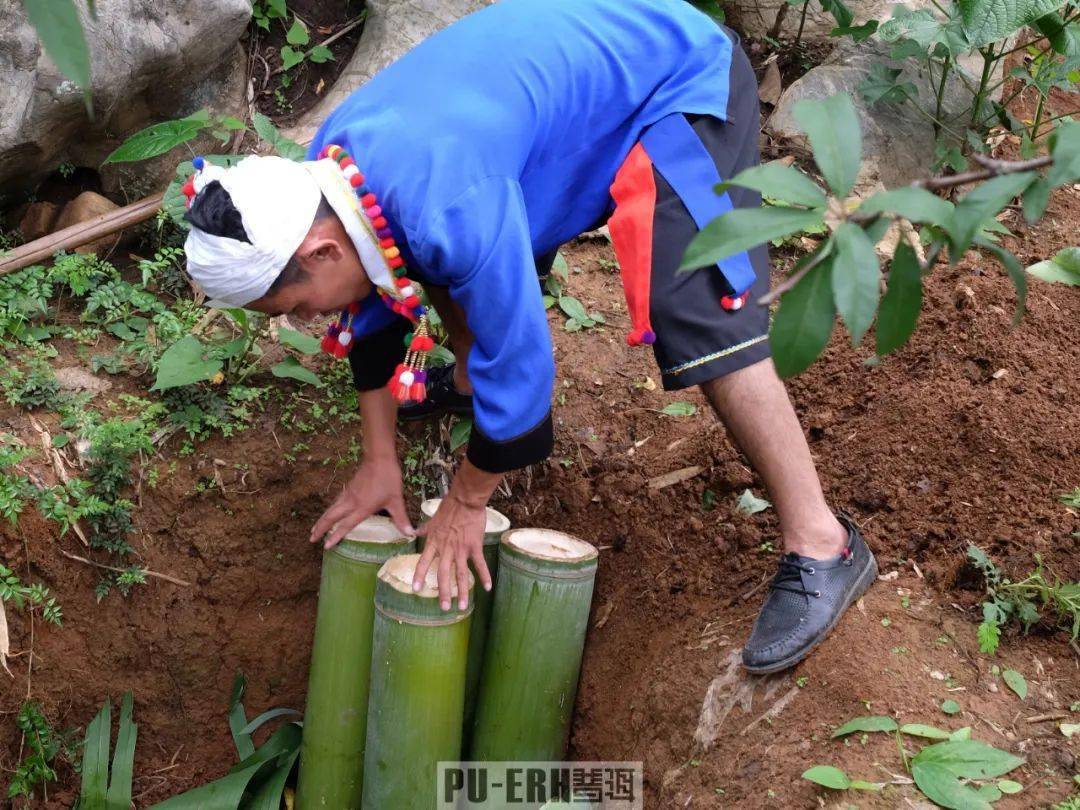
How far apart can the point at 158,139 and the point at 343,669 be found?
5.25 ft

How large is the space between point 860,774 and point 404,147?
1453 millimetres

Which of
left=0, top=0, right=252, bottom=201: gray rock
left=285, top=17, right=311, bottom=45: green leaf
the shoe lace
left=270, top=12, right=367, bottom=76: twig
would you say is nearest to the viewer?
the shoe lace

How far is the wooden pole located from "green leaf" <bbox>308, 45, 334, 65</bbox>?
36.4 inches

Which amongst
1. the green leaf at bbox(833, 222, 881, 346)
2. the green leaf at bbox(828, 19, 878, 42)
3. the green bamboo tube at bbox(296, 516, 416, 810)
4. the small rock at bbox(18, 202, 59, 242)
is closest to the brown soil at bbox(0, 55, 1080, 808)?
the green bamboo tube at bbox(296, 516, 416, 810)

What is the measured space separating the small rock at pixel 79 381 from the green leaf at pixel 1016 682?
2.43 m

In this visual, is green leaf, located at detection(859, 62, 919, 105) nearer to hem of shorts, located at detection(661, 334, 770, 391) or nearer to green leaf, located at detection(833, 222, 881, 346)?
hem of shorts, located at detection(661, 334, 770, 391)

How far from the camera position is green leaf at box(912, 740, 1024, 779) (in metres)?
1.90

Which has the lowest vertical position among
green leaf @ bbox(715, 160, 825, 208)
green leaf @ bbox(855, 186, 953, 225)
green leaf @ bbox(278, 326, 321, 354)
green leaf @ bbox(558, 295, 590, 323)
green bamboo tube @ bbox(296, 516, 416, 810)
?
green bamboo tube @ bbox(296, 516, 416, 810)

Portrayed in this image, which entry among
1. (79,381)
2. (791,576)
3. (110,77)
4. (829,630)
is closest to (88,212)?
(110,77)

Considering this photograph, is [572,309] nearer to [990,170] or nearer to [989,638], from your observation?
[989,638]

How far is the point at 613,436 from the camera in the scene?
3.12 metres

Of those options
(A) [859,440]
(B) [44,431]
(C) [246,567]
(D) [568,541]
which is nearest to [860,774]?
(D) [568,541]

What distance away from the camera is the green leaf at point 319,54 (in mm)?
3998

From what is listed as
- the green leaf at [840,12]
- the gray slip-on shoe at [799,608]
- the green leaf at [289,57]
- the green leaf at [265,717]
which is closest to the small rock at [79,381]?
the green leaf at [265,717]
